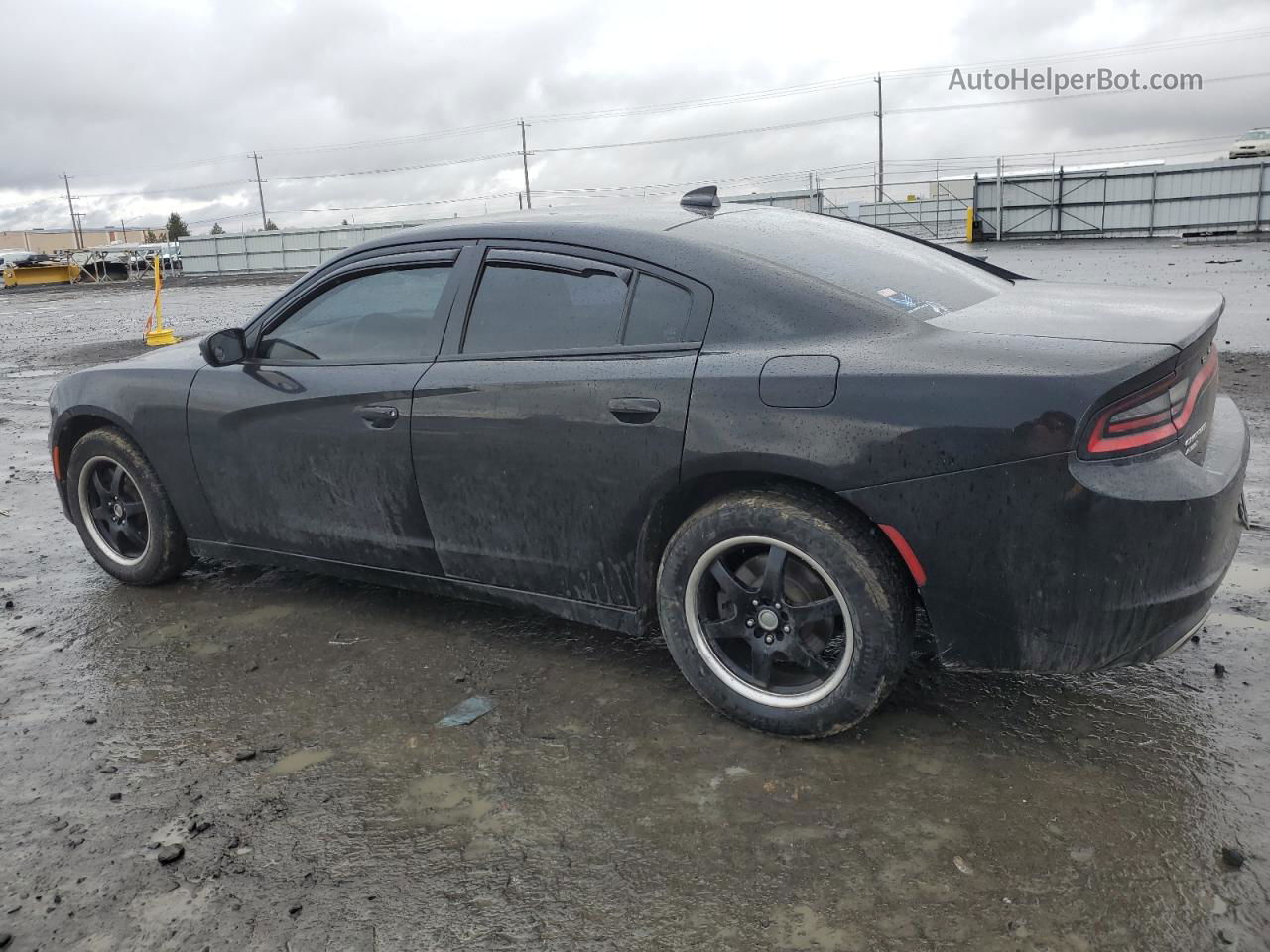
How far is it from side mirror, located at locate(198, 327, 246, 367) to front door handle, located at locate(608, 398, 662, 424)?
6.20 feet

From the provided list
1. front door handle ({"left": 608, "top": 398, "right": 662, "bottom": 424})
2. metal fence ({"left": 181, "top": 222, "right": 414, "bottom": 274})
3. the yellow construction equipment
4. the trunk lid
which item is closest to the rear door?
front door handle ({"left": 608, "top": 398, "right": 662, "bottom": 424})

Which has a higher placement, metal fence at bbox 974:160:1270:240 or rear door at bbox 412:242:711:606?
metal fence at bbox 974:160:1270:240

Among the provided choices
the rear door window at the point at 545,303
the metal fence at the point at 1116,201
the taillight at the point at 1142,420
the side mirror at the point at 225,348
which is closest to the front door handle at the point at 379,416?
the rear door window at the point at 545,303

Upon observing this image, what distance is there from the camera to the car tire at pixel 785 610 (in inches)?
114

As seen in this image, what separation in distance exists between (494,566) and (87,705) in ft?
5.01

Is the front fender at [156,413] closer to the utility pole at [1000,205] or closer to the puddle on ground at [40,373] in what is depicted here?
the puddle on ground at [40,373]

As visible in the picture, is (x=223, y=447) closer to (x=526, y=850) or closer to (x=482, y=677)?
(x=482, y=677)

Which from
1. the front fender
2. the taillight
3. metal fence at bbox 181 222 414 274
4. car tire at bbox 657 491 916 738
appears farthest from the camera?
metal fence at bbox 181 222 414 274

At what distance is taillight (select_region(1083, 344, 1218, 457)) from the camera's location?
8.49 feet

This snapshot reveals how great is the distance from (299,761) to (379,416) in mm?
1260

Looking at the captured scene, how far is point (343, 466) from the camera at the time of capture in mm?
3908

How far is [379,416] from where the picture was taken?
3.77 metres

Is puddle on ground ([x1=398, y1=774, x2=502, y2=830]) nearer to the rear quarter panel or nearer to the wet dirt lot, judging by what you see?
the wet dirt lot

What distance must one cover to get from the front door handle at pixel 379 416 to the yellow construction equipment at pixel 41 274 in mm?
52874
